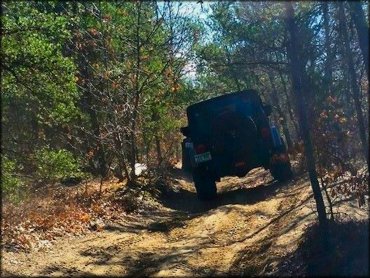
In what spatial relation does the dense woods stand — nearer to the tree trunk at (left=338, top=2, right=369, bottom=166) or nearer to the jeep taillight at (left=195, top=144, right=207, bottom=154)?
the tree trunk at (left=338, top=2, right=369, bottom=166)

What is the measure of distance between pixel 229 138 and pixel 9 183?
595cm

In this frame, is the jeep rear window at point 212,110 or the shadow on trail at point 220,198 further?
the jeep rear window at point 212,110

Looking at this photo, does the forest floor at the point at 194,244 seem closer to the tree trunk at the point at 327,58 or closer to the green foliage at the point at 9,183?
the green foliage at the point at 9,183

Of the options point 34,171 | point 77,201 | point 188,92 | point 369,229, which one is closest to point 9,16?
point 34,171

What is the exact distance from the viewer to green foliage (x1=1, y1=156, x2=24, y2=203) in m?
9.13

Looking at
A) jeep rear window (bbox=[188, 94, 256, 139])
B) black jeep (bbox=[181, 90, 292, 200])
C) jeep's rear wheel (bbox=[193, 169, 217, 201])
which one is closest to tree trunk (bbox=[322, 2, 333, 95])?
black jeep (bbox=[181, 90, 292, 200])

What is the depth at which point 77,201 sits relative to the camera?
1352 cm

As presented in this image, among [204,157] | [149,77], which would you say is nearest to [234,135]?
[204,157]

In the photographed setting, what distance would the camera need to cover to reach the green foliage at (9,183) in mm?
9133

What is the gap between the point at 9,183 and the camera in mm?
9141

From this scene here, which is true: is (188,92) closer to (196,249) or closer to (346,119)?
(196,249)

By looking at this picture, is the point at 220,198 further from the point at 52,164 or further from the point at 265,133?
the point at 52,164

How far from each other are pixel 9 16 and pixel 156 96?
25.6 ft

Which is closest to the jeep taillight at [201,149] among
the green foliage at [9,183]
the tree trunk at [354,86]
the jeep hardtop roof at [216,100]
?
the jeep hardtop roof at [216,100]
